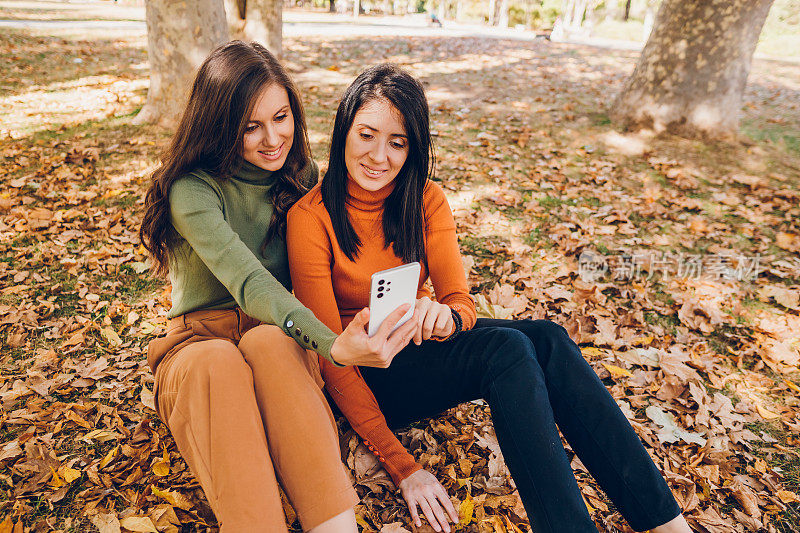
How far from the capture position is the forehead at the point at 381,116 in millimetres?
2119

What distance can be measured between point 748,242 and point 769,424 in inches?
94.8

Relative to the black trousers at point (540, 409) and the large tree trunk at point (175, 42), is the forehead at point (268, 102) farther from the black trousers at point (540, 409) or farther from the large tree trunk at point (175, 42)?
the large tree trunk at point (175, 42)

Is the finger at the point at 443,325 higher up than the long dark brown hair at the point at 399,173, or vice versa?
the long dark brown hair at the point at 399,173

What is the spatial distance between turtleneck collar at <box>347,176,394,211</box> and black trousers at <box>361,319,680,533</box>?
28.7 inches

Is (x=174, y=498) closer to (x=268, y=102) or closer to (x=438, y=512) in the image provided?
(x=438, y=512)

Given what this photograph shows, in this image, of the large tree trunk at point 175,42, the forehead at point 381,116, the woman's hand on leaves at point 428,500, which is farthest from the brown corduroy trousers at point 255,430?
the large tree trunk at point 175,42

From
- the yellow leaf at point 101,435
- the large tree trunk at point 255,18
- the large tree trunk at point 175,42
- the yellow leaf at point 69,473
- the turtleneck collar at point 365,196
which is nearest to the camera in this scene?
the yellow leaf at point 69,473

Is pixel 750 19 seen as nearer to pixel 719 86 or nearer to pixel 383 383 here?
pixel 719 86

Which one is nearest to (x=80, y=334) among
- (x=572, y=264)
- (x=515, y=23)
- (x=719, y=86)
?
(x=572, y=264)

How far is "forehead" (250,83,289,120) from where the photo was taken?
211 centimetres

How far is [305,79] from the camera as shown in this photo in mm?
8547

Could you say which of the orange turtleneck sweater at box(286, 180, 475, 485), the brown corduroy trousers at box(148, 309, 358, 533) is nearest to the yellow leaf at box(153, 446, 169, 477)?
the brown corduroy trousers at box(148, 309, 358, 533)

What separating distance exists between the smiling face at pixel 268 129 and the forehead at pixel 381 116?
0.37 meters

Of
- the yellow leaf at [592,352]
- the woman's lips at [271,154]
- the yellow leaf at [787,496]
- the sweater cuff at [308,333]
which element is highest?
the woman's lips at [271,154]
